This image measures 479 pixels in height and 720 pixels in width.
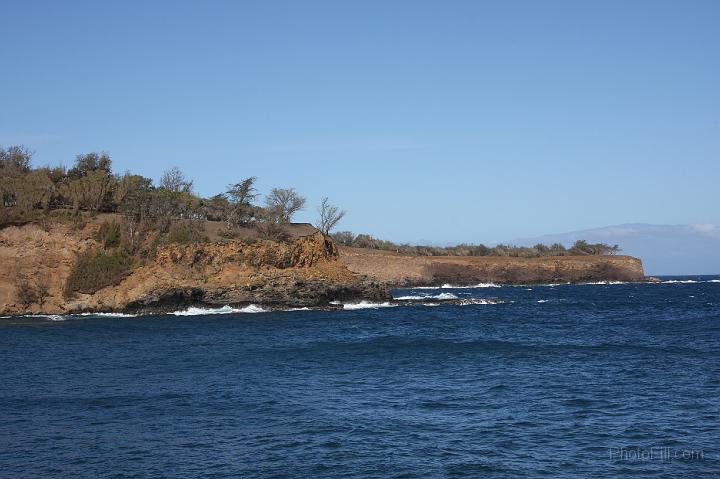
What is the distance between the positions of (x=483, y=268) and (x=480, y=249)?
71.5 feet

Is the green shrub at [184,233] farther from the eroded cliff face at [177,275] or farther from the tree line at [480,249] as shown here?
the tree line at [480,249]

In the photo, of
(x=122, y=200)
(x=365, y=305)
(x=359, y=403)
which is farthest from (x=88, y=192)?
(x=359, y=403)

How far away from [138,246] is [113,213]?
7109mm

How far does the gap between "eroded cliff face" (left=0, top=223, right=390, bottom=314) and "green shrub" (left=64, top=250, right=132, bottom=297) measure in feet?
1.64

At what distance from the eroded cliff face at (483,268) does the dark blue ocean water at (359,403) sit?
68921 millimetres

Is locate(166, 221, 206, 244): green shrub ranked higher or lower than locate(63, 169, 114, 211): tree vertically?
lower

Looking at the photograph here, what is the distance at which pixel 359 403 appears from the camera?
831 inches

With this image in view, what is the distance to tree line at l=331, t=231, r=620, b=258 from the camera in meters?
130

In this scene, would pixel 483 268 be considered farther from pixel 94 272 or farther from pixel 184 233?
pixel 94 272

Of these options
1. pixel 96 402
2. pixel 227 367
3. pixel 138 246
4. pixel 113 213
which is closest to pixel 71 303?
pixel 138 246

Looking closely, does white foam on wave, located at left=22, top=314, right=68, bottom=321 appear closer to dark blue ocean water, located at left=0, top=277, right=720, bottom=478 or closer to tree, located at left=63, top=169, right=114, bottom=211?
dark blue ocean water, located at left=0, top=277, right=720, bottom=478

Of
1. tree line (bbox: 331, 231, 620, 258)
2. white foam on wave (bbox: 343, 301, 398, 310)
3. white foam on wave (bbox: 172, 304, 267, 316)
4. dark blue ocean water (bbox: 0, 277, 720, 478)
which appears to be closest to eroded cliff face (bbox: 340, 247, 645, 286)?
tree line (bbox: 331, 231, 620, 258)

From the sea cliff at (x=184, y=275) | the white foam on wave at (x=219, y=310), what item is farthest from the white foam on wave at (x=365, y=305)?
the white foam on wave at (x=219, y=310)

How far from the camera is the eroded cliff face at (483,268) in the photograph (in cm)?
10912
